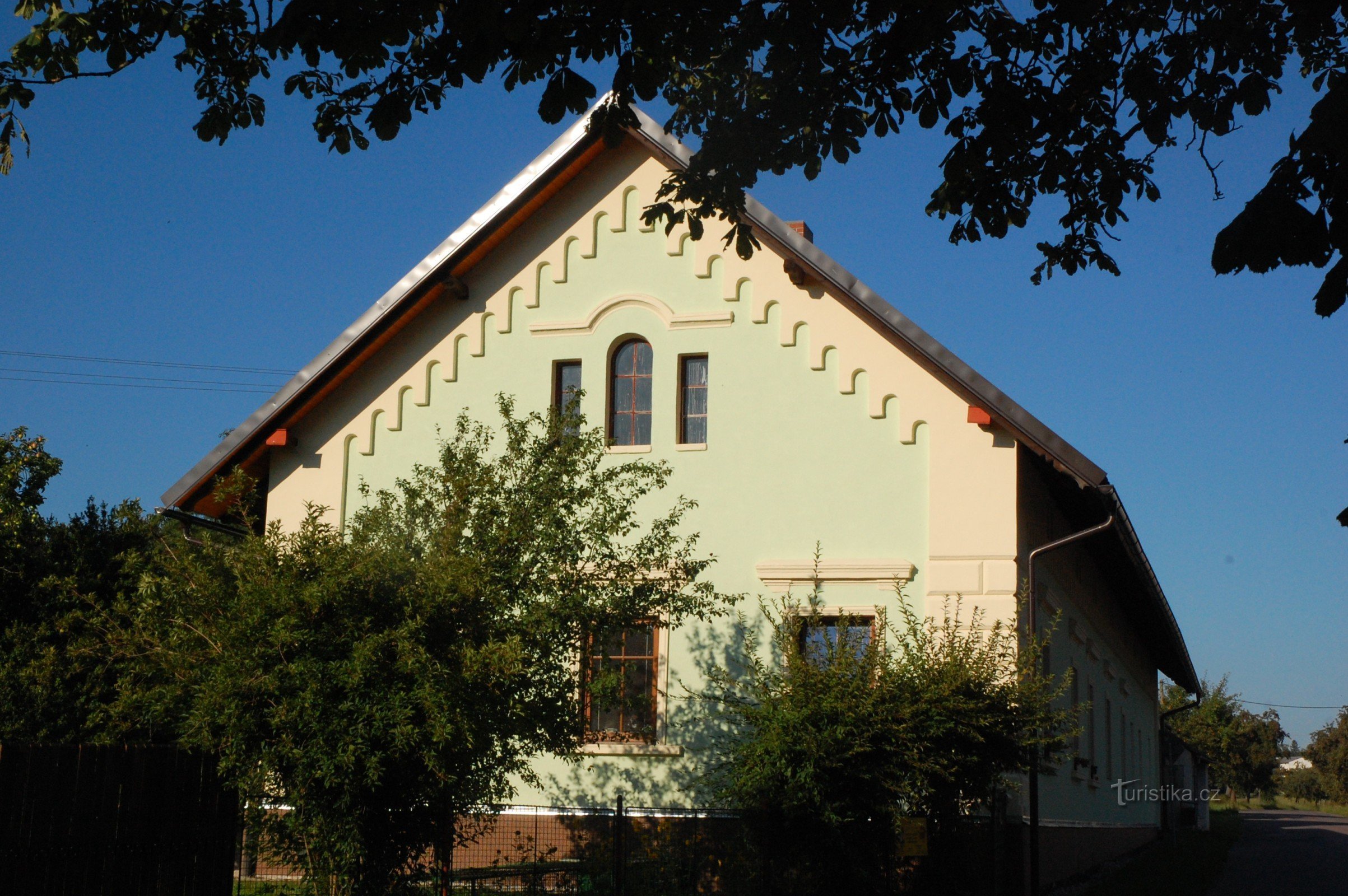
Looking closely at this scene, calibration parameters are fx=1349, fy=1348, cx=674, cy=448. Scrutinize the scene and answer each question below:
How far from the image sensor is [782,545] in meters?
15.3

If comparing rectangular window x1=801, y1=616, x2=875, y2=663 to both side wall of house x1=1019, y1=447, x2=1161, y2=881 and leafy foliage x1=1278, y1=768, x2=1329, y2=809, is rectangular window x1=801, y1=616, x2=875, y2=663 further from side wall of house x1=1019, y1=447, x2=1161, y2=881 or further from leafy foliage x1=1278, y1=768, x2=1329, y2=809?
leafy foliage x1=1278, y1=768, x2=1329, y2=809

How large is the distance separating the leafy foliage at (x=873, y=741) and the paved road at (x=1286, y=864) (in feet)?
34.4

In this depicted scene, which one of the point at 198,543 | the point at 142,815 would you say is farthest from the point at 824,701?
the point at 198,543

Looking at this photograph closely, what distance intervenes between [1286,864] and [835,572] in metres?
19.8

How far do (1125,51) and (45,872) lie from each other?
868 cm

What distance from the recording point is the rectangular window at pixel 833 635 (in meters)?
12.3

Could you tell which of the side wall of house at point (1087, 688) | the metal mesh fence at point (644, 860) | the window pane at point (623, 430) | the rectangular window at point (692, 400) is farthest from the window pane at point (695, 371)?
the metal mesh fence at point (644, 860)

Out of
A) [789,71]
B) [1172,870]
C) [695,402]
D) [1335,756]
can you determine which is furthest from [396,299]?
[1335,756]

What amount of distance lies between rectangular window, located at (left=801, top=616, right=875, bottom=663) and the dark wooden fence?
17.1 feet

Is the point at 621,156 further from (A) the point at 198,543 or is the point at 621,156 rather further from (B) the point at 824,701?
(B) the point at 824,701

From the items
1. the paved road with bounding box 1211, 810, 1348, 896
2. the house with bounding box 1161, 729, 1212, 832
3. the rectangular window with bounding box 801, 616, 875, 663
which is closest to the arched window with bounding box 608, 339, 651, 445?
the rectangular window with bounding box 801, 616, 875, 663

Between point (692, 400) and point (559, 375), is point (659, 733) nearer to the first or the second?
point (692, 400)

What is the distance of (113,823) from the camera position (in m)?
9.57

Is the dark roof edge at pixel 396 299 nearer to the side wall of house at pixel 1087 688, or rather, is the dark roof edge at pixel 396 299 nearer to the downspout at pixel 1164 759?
the side wall of house at pixel 1087 688
